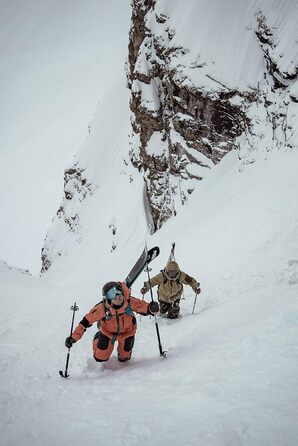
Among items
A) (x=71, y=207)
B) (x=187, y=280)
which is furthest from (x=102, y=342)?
(x=71, y=207)

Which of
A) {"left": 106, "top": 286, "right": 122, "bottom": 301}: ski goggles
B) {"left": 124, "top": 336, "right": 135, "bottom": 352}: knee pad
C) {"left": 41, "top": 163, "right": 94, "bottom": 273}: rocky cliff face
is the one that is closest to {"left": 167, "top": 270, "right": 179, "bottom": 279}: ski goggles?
{"left": 124, "top": 336, "right": 135, "bottom": 352}: knee pad

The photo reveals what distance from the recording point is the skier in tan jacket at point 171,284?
7.48 metres

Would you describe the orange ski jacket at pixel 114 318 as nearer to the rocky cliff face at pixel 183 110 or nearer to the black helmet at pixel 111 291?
the black helmet at pixel 111 291

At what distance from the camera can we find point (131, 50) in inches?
1068

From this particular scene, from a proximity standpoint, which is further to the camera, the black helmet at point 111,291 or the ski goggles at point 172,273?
the ski goggles at point 172,273

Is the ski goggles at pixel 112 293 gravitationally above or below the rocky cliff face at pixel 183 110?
below

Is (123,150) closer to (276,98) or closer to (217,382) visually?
(276,98)

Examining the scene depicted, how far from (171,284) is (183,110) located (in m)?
17.0

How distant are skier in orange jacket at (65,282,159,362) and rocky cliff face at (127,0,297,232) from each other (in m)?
14.2

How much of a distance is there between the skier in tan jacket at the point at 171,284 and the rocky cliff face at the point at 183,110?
476 inches

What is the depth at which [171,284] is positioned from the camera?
7.74 metres

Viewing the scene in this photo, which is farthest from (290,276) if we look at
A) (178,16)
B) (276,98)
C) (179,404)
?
(178,16)

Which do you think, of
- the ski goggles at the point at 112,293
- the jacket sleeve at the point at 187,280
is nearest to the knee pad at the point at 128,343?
the ski goggles at the point at 112,293

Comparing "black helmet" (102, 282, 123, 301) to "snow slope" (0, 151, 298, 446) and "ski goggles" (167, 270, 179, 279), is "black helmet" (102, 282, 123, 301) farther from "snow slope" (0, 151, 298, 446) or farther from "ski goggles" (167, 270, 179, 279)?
"ski goggles" (167, 270, 179, 279)
